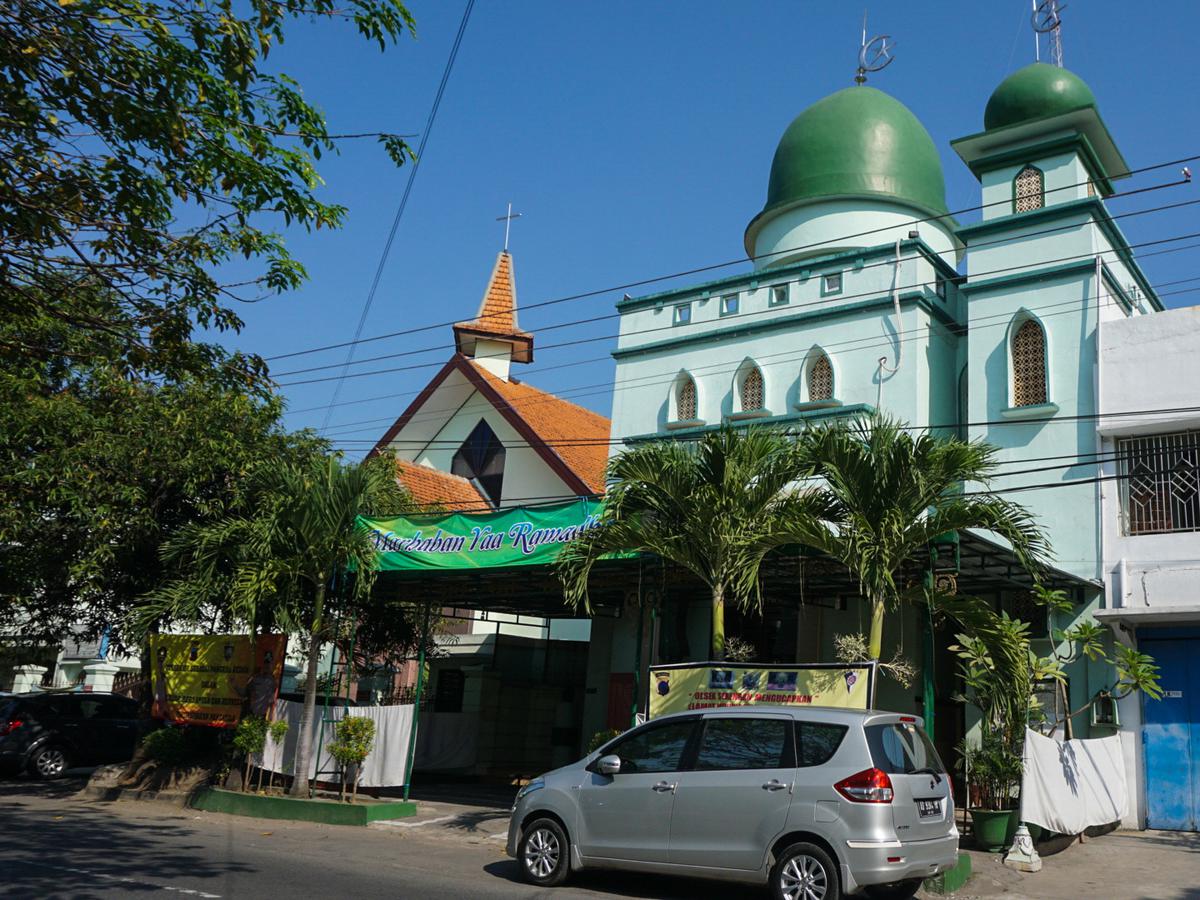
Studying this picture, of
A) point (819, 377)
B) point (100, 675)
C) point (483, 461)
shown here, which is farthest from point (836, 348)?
point (100, 675)

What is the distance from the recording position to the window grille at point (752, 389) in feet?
72.6

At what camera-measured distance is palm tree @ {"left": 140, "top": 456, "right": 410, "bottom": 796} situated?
15625mm

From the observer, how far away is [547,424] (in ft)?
96.6

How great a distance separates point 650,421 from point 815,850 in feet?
50.3

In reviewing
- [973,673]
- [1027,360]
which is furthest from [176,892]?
[1027,360]

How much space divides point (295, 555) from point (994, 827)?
32.5 ft

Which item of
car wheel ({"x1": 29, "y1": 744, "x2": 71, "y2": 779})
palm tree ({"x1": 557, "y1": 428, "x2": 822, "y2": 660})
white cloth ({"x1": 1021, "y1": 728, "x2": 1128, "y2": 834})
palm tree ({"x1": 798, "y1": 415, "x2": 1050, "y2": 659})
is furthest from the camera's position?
car wheel ({"x1": 29, "y1": 744, "x2": 71, "y2": 779})

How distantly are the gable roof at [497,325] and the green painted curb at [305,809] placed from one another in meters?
18.8

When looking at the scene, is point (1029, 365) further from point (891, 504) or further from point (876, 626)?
point (876, 626)

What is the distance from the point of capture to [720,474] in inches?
520

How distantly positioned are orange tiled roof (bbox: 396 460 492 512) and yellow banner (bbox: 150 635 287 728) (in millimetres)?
8877

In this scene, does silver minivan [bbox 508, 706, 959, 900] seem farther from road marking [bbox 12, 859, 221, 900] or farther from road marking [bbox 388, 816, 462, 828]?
road marking [bbox 388, 816, 462, 828]

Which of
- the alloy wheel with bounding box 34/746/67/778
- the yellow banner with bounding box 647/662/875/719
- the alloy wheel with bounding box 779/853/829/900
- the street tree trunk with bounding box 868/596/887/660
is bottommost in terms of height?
the alloy wheel with bounding box 34/746/67/778

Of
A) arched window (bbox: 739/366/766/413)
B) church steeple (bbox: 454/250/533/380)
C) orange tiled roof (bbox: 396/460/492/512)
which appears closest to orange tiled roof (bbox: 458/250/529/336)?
church steeple (bbox: 454/250/533/380)
